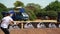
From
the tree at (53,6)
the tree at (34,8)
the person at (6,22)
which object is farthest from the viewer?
the tree at (34,8)

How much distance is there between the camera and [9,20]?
9.54m

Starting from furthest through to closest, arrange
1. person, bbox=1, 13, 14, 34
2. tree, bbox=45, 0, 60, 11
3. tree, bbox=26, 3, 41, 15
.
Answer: tree, bbox=26, 3, 41, 15
tree, bbox=45, 0, 60, 11
person, bbox=1, 13, 14, 34

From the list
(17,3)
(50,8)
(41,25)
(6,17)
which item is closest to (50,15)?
(50,8)

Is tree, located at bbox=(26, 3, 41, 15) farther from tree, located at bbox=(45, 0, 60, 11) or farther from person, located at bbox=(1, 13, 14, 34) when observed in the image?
person, located at bbox=(1, 13, 14, 34)

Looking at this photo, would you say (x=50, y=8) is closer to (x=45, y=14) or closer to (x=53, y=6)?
(x=53, y=6)

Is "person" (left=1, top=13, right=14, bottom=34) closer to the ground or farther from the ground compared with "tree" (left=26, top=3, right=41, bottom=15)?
farther from the ground

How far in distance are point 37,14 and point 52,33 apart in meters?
32.4

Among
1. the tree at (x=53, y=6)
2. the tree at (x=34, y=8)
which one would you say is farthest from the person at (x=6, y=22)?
the tree at (x=53, y=6)

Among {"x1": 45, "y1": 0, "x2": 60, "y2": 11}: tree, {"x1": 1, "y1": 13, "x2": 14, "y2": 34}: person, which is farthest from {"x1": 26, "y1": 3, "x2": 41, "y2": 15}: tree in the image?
{"x1": 1, "y1": 13, "x2": 14, "y2": 34}: person

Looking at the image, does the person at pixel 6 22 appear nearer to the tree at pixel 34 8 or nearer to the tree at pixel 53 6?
the tree at pixel 34 8

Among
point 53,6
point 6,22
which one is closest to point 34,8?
point 53,6

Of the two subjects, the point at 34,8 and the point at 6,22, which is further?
the point at 34,8

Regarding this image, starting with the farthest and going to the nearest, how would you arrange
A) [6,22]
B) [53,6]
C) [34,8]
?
[34,8], [53,6], [6,22]

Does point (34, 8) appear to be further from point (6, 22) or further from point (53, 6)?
point (6, 22)
